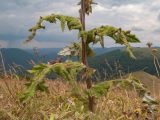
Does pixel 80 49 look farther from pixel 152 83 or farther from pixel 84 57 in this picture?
pixel 152 83

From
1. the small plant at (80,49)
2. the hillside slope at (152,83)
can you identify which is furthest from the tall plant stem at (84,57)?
the hillside slope at (152,83)

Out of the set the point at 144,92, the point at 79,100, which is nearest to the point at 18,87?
the point at 79,100

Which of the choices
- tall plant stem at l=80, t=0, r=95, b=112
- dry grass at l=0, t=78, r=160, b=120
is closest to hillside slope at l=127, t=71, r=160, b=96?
dry grass at l=0, t=78, r=160, b=120

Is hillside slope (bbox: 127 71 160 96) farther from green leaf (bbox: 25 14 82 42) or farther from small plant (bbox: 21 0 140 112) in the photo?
green leaf (bbox: 25 14 82 42)

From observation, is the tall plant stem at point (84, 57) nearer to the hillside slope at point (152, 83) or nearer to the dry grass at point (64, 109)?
the dry grass at point (64, 109)

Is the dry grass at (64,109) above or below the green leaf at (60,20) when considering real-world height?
below

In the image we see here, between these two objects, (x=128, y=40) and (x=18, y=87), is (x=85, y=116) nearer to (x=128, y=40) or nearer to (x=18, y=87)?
(x=128, y=40)

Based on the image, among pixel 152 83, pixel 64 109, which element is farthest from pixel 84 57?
pixel 152 83

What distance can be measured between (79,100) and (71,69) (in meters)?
0.58

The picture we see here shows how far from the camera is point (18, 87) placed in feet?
27.9

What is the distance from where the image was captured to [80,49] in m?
4.98

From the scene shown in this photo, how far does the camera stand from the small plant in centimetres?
448

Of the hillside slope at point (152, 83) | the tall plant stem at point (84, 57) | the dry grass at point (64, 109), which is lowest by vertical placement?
the hillside slope at point (152, 83)

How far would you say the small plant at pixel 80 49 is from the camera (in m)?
4.48
